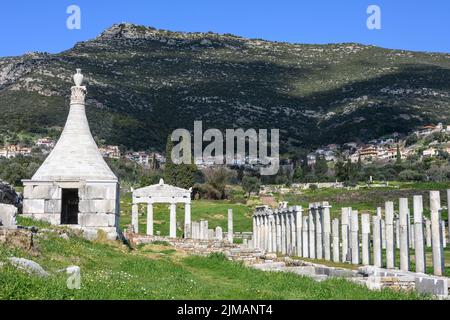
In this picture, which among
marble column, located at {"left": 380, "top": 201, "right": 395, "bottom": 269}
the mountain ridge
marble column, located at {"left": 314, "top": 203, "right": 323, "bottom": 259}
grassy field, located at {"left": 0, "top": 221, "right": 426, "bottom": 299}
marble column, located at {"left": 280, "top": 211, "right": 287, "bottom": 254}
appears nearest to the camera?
grassy field, located at {"left": 0, "top": 221, "right": 426, "bottom": 299}

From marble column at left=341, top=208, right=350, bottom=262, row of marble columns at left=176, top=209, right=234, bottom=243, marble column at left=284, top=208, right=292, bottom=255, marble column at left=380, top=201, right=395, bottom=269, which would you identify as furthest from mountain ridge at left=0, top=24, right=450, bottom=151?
marble column at left=380, top=201, right=395, bottom=269

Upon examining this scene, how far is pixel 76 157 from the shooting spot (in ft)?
108

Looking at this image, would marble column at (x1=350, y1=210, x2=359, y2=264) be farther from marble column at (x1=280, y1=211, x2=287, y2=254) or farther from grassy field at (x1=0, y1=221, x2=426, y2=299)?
marble column at (x1=280, y1=211, x2=287, y2=254)

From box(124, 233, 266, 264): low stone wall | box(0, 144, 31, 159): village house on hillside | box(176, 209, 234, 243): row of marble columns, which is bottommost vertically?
box(124, 233, 266, 264): low stone wall

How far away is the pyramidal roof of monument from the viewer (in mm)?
31656

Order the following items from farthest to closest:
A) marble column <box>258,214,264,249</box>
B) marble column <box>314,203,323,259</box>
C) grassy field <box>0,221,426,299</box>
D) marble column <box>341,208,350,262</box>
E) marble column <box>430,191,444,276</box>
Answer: marble column <box>258,214,264,249</box>, marble column <box>314,203,323,259</box>, marble column <box>341,208,350,262</box>, marble column <box>430,191,444,276</box>, grassy field <box>0,221,426,299</box>

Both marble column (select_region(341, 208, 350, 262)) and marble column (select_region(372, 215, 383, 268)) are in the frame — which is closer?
marble column (select_region(372, 215, 383, 268))

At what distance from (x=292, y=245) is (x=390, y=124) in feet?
378

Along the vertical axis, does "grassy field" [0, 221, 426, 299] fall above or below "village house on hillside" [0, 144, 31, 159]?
below

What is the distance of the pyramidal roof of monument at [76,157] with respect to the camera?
31.7 m

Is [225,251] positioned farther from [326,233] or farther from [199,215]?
[199,215]

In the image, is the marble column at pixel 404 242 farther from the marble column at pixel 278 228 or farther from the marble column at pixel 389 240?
the marble column at pixel 278 228

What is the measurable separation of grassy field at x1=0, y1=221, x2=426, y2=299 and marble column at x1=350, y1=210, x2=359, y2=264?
21.1ft

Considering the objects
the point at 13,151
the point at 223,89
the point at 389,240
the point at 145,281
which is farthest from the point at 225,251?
the point at 223,89
